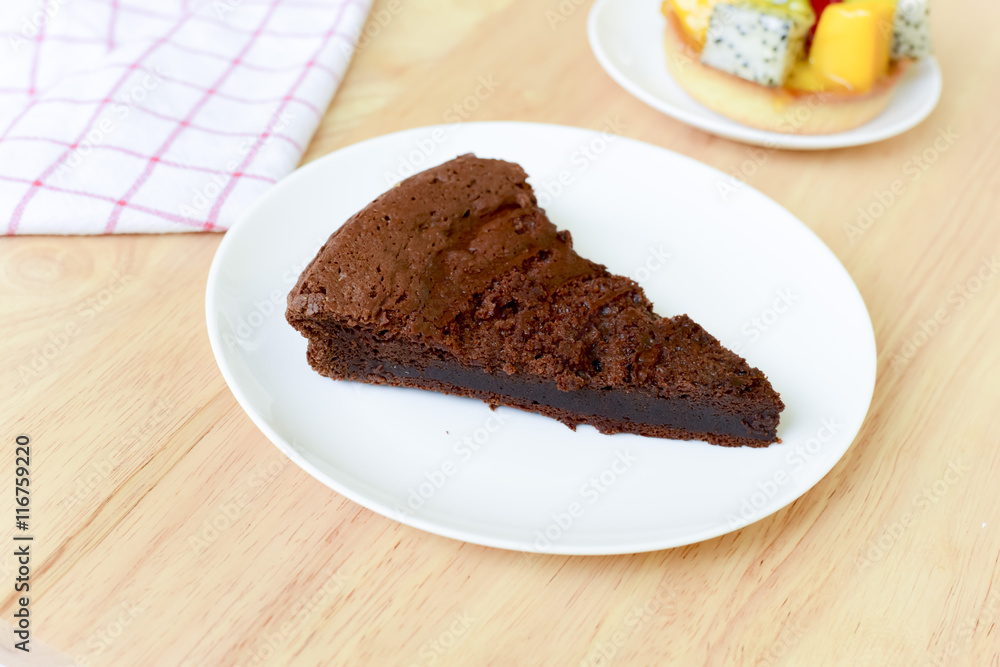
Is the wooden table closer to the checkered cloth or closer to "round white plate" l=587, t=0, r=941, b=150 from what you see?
the checkered cloth

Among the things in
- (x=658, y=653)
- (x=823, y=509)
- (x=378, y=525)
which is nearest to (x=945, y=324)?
(x=823, y=509)

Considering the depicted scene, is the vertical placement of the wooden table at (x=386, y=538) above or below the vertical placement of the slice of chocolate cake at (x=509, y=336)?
below

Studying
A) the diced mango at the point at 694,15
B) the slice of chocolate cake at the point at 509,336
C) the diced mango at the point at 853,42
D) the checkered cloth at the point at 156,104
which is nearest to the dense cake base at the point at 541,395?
the slice of chocolate cake at the point at 509,336

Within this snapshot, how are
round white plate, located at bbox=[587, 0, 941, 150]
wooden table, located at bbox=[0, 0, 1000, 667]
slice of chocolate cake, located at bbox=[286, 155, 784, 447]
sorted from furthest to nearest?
round white plate, located at bbox=[587, 0, 941, 150]
slice of chocolate cake, located at bbox=[286, 155, 784, 447]
wooden table, located at bbox=[0, 0, 1000, 667]

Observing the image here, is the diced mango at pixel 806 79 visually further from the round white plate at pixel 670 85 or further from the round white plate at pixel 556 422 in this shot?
the round white plate at pixel 556 422

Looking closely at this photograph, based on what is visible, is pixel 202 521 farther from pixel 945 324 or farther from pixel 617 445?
pixel 945 324

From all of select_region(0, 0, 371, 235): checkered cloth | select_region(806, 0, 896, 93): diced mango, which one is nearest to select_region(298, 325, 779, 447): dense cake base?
select_region(0, 0, 371, 235): checkered cloth
